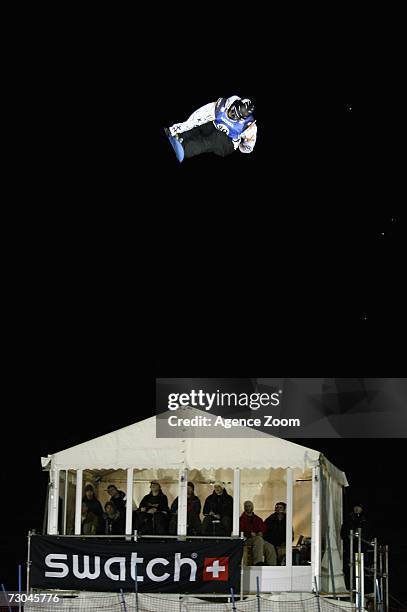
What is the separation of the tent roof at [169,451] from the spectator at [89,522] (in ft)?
2.83

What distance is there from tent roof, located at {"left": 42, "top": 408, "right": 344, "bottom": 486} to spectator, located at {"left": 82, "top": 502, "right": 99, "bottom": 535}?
0.86m

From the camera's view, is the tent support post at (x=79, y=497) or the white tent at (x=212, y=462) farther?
the tent support post at (x=79, y=497)

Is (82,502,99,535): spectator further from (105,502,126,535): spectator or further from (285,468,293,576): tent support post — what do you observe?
(285,468,293,576): tent support post

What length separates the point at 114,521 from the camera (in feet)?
61.4

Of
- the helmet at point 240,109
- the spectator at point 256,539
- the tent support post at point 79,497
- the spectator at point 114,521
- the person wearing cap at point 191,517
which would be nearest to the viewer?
the helmet at point 240,109

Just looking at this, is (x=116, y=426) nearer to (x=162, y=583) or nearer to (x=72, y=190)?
(x=72, y=190)

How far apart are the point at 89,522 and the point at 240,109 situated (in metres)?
7.47

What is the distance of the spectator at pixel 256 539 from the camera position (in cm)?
1827

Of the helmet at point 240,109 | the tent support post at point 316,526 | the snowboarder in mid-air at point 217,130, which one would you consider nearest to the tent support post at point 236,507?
the tent support post at point 316,526

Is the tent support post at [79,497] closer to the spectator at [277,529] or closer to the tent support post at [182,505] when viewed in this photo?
the tent support post at [182,505]

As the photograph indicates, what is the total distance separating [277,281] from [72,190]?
7.05m

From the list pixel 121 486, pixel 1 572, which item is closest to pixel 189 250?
pixel 1 572

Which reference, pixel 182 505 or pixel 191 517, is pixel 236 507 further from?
pixel 182 505

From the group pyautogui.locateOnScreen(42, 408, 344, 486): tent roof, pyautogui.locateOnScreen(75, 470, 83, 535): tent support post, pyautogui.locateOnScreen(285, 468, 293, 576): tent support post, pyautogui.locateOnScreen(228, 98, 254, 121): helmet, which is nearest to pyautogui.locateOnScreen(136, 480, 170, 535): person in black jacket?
pyautogui.locateOnScreen(42, 408, 344, 486): tent roof
